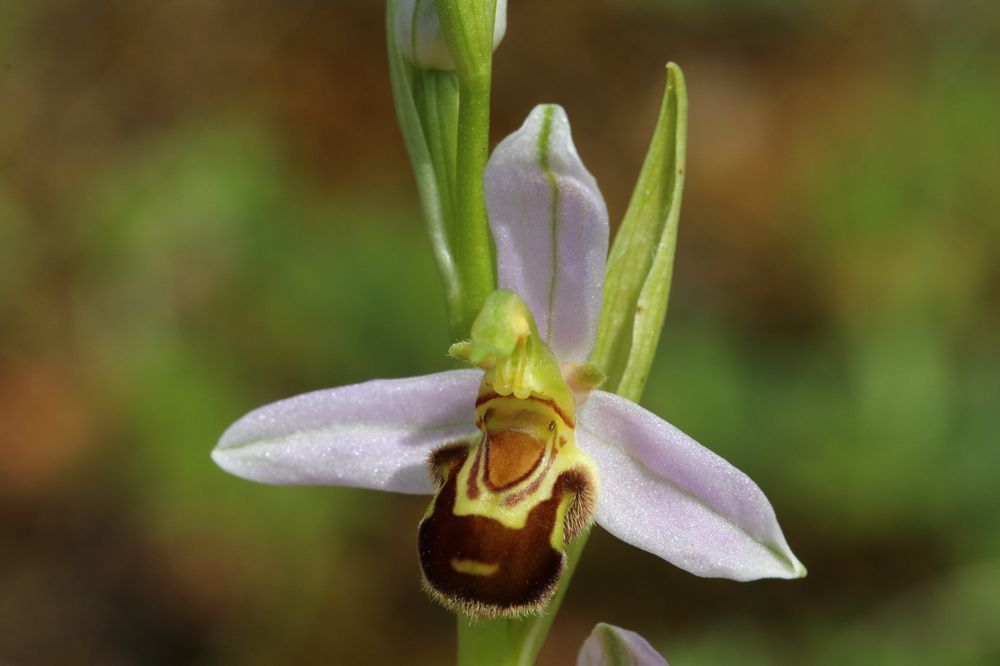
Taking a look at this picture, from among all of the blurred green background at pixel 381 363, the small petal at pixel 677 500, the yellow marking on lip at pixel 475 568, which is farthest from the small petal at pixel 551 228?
the blurred green background at pixel 381 363

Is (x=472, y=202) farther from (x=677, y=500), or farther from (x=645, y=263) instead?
(x=677, y=500)

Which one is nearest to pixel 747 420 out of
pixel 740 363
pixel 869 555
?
pixel 740 363

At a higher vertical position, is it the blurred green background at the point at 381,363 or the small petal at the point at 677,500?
the small petal at the point at 677,500

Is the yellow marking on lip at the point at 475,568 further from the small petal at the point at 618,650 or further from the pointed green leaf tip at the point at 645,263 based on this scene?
the pointed green leaf tip at the point at 645,263

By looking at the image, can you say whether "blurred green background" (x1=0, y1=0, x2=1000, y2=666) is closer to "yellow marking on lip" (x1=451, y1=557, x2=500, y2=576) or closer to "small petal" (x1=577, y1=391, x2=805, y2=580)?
"small petal" (x1=577, y1=391, x2=805, y2=580)

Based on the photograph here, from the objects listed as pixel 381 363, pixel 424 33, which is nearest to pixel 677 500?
pixel 424 33

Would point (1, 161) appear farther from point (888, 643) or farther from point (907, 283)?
point (888, 643)

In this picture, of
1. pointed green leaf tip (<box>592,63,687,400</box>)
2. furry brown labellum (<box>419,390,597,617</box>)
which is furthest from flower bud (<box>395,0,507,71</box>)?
furry brown labellum (<box>419,390,597,617</box>)
